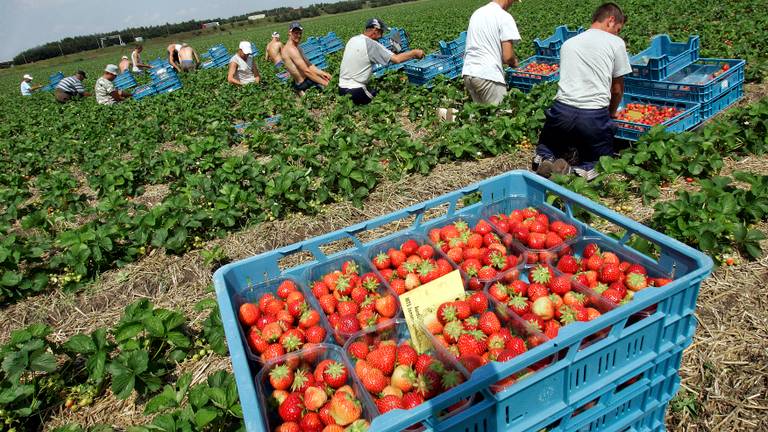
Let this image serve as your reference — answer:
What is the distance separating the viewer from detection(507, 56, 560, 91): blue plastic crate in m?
7.41

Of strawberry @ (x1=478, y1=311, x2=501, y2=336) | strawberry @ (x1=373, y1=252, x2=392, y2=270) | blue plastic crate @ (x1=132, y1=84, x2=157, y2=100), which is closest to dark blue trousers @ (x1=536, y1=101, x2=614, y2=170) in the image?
strawberry @ (x1=373, y1=252, x2=392, y2=270)

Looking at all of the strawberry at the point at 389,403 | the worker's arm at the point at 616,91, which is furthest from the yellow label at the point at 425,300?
the worker's arm at the point at 616,91

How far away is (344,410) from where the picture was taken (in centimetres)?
→ 163

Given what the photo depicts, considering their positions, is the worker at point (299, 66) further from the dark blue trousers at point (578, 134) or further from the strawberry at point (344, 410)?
the strawberry at point (344, 410)

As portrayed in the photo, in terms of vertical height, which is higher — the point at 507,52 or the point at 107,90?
the point at 507,52

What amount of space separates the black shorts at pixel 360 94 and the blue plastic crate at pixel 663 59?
171 inches

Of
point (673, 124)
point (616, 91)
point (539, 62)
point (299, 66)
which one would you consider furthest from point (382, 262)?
point (299, 66)

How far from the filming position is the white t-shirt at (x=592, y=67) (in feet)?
14.6

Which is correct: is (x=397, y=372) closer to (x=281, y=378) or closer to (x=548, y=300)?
(x=281, y=378)

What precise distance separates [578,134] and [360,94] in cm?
471

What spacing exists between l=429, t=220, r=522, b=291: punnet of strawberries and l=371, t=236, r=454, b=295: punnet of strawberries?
0.08 m

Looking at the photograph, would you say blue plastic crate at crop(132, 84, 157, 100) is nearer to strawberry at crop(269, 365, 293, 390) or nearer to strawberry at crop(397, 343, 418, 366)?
strawberry at crop(269, 365, 293, 390)

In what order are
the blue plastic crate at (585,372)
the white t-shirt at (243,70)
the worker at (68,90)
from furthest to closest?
the worker at (68,90), the white t-shirt at (243,70), the blue plastic crate at (585,372)

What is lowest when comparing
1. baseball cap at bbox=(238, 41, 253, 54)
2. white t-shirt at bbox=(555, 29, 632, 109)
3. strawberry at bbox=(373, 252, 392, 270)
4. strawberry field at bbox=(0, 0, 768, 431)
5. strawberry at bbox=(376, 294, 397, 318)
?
strawberry field at bbox=(0, 0, 768, 431)
